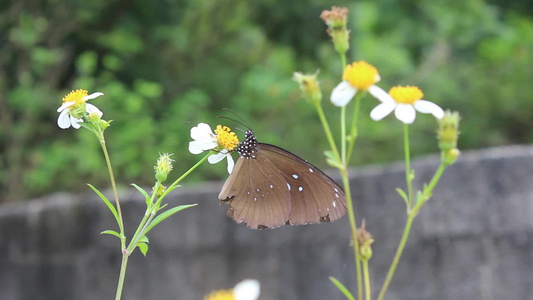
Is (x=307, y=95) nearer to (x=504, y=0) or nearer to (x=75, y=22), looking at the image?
(x=75, y=22)

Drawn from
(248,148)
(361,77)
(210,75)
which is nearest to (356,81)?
(361,77)

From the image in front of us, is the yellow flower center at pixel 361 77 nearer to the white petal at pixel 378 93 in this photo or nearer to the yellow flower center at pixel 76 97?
the white petal at pixel 378 93

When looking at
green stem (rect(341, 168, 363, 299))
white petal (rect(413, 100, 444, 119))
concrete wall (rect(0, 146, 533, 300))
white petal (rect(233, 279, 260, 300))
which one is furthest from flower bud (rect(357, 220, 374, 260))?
concrete wall (rect(0, 146, 533, 300))

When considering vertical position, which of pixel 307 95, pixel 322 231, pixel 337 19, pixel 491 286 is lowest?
pixel 307 95

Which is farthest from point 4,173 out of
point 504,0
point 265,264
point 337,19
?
point 504,0

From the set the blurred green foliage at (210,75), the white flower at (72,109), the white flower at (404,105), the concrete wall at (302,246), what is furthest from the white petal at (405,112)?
the blurred green foliage at (210,75)

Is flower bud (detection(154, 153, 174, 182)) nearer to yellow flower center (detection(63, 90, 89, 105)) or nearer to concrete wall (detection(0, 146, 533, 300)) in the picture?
yellow flower center (detection(63, 90, 89, 105))

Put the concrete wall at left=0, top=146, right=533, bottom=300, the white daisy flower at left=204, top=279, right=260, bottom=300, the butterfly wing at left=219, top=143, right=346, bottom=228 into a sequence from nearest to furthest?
the white daisy flower at left=204, top=279, right=260, bottom=300
the butterfly wing at left=219, top=143, right=346, bottom=228
the concrete wall at left=0, top=146, right=533, bottom=300
